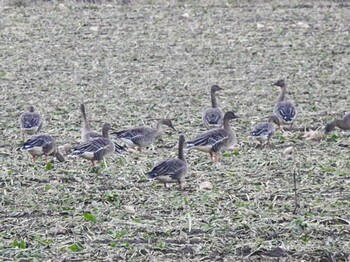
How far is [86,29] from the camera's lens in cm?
2756

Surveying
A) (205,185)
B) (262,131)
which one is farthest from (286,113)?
(205,185)

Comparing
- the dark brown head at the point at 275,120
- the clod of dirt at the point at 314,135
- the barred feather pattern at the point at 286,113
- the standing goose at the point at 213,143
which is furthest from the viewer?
the dark brown head at the point at 275,120

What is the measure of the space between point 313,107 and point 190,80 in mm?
4183

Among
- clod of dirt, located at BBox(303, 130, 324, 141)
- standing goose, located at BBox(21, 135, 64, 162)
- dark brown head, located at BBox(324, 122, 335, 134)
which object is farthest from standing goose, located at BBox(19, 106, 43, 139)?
dark brown head, located at BBox(324, 122, 335, 134)

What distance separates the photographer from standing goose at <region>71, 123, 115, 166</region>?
40.9 ft

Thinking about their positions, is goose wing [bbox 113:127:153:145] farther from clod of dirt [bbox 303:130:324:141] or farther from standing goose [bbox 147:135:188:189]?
standing goose [bbox 147:135:188:189]

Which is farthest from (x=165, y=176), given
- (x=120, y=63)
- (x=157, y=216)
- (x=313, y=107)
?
(x=120, y=63)

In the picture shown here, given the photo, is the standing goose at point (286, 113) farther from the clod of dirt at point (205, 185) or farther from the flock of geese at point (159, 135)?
the clod of dirt at point (205, 185)

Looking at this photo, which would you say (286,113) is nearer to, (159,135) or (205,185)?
(159,135)

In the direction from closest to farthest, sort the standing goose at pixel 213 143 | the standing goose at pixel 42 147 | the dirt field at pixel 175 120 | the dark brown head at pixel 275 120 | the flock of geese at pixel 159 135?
the dirt field at pixel 175 120 < the flock of geese at pixel 159 135 < the standing goose at pixel 42 147 < the standing goose at pixel 213 143 < the dark brown head at pixel 275 120

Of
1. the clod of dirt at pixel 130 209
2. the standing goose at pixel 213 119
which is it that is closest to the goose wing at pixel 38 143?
the clod of dirt at pixel 130 209

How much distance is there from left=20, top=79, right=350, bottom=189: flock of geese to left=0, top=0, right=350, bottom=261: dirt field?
0.19 metres

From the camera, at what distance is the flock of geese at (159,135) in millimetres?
11367

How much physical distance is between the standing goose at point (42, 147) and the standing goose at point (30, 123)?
179 centimetres
